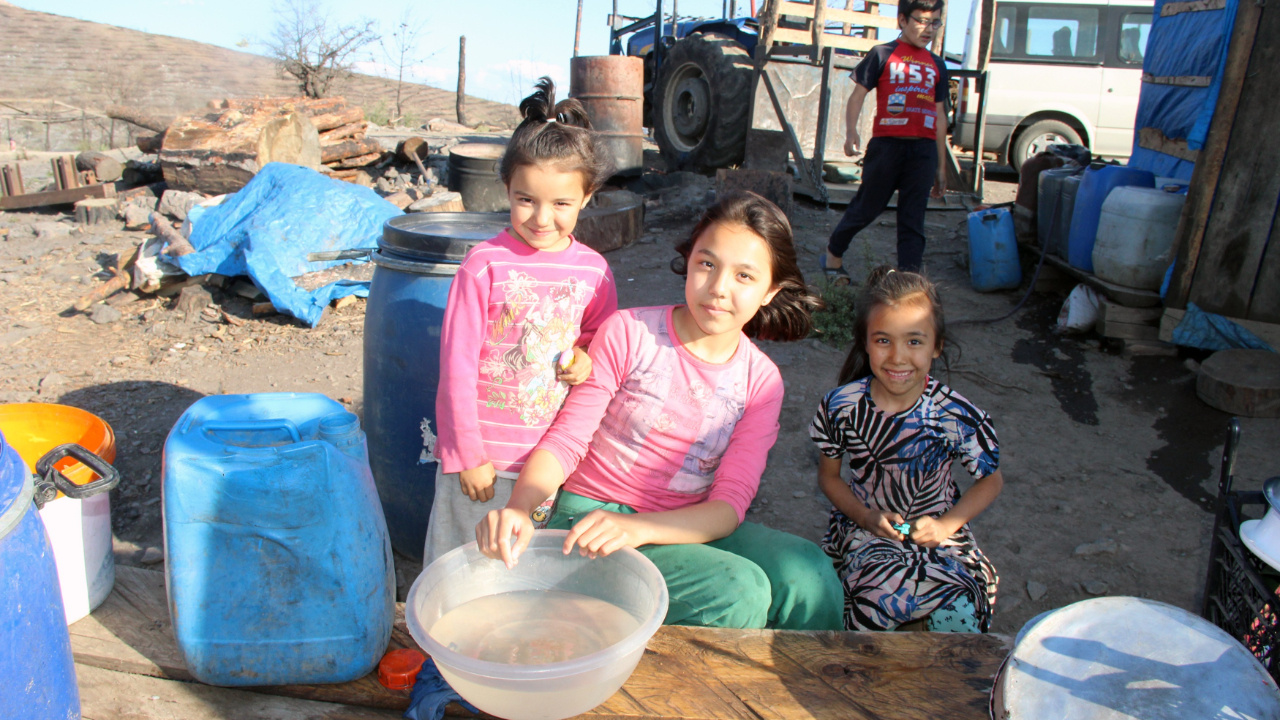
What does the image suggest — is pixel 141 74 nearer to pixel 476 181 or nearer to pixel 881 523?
pixel 476 181

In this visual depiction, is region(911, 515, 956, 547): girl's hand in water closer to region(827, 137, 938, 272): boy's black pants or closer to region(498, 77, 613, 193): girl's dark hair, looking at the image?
region(498, 77, 613, 193): girl's dark hair

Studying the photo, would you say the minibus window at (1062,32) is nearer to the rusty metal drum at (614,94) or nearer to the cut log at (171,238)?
the rusty metal drum at (614,94)

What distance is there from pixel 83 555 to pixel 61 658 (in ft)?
1.58

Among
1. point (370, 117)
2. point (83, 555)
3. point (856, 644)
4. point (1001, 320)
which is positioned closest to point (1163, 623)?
point (856, 644)

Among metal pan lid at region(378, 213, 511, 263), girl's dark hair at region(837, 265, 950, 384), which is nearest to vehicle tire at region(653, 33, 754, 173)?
metal pan lid at region(378, 213, 511, 263)

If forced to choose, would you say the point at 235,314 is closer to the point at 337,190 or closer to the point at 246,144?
the point at 337,190

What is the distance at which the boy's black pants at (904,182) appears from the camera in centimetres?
511

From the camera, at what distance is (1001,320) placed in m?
5.25

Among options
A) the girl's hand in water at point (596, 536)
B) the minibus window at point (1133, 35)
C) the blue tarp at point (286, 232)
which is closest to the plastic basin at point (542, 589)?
the girl's hand in water at point (596, 536)

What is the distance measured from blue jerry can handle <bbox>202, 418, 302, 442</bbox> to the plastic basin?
0.39 meters

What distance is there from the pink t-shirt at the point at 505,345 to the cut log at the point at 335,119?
6587mm

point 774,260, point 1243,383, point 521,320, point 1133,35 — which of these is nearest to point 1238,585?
point 774,260

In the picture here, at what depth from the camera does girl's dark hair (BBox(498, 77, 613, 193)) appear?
1.82 meters

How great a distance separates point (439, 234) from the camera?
236 cm
